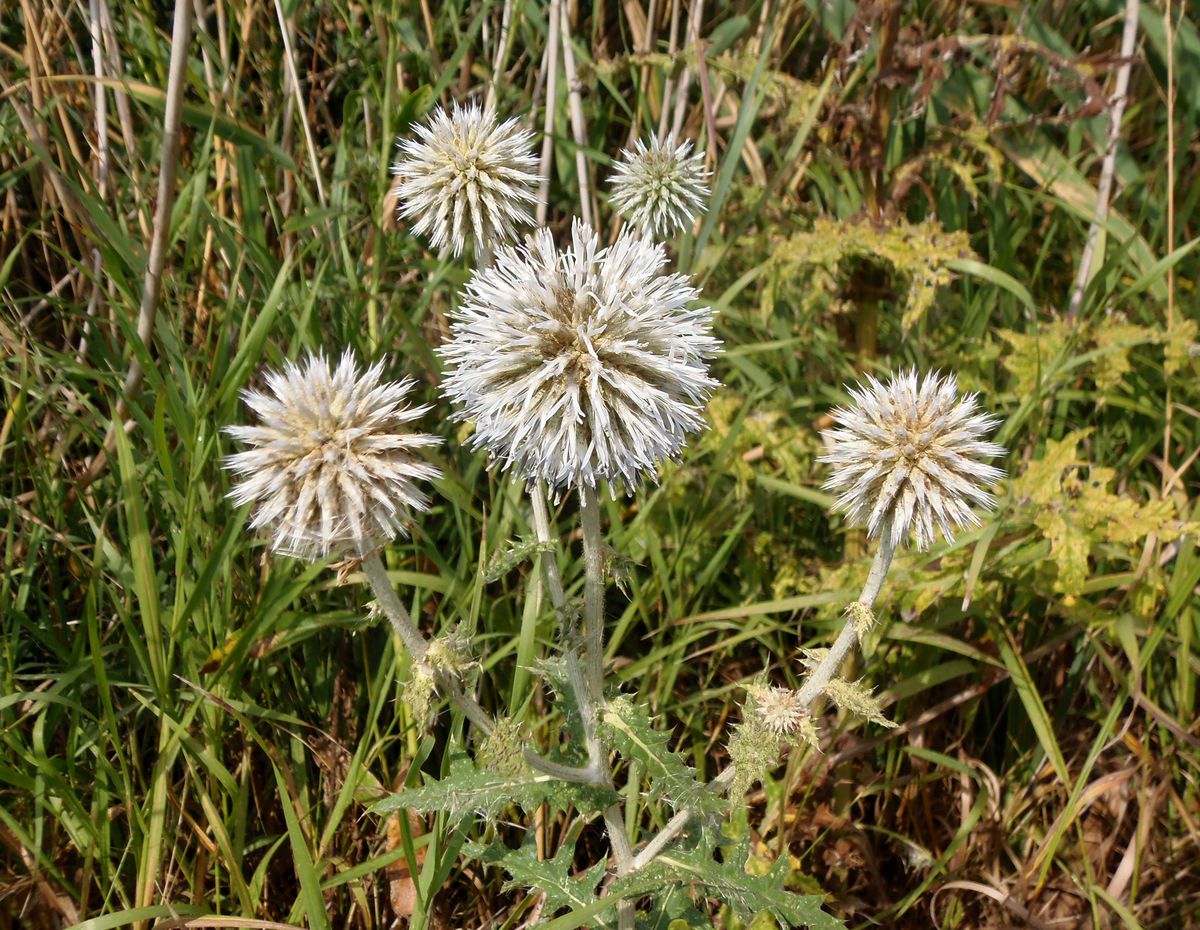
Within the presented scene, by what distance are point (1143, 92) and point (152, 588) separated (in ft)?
14.2

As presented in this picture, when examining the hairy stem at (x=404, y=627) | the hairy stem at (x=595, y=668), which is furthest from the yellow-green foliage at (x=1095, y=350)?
the hairy stem at (x=404, y=627)

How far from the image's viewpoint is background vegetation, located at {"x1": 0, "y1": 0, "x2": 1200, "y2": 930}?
99.1 inches

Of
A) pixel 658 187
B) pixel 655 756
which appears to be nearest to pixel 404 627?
pixel 655 756

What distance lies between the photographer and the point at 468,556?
2.86 metres

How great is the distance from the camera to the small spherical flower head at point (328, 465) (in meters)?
1.58

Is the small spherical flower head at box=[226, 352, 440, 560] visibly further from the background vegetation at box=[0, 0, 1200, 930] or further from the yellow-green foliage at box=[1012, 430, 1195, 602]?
the yellow-green foliage at box=[1012, 430, 1195, 602]

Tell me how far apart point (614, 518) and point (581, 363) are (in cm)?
127

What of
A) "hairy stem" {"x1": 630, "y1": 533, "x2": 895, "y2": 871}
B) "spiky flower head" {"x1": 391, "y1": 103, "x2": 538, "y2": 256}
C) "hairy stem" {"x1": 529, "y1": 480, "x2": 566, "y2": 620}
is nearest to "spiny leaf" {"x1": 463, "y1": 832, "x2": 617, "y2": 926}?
"hairy stem" {"x1": 630, "y1": 533, "x2": 895, "y2": 871}

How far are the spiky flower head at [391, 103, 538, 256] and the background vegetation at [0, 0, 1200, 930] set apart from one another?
58 centimetres

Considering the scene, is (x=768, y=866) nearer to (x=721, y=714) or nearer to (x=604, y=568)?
(x=721, y=714)

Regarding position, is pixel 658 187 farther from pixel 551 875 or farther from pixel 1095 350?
pixel 1095 350

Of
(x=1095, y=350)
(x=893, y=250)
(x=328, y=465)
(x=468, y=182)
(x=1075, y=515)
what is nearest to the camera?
(x=328, y=465)

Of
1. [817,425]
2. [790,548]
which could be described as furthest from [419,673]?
[817,425]

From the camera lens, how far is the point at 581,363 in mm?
1738
